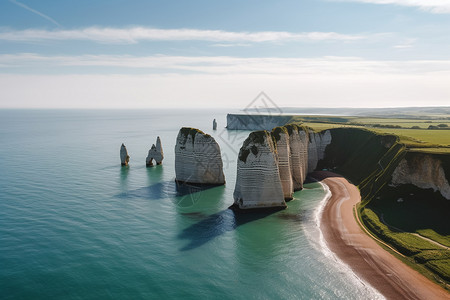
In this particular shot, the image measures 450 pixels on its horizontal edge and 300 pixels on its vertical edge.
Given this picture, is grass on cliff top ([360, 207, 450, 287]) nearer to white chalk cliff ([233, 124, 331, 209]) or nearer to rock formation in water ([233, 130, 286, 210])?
white chalk cliff ([233, 124, 331, 209])

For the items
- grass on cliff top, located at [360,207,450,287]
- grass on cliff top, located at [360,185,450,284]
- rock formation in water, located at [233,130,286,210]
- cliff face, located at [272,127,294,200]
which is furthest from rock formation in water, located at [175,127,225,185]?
grass on cliff top, located at [360,207,450,287]

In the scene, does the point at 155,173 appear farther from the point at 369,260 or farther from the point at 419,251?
the point at 419,251

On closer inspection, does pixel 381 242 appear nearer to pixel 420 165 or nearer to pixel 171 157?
pixel 420 165

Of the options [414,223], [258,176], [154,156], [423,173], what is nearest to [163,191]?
[258,176]

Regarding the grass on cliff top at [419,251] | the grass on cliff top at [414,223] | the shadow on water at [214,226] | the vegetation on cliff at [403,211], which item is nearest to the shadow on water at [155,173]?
the shadow on water at [214,226]

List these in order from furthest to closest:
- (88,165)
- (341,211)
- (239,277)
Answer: (88,165), (341,211), (239,277)

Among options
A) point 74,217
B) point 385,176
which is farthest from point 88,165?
point 385,176
